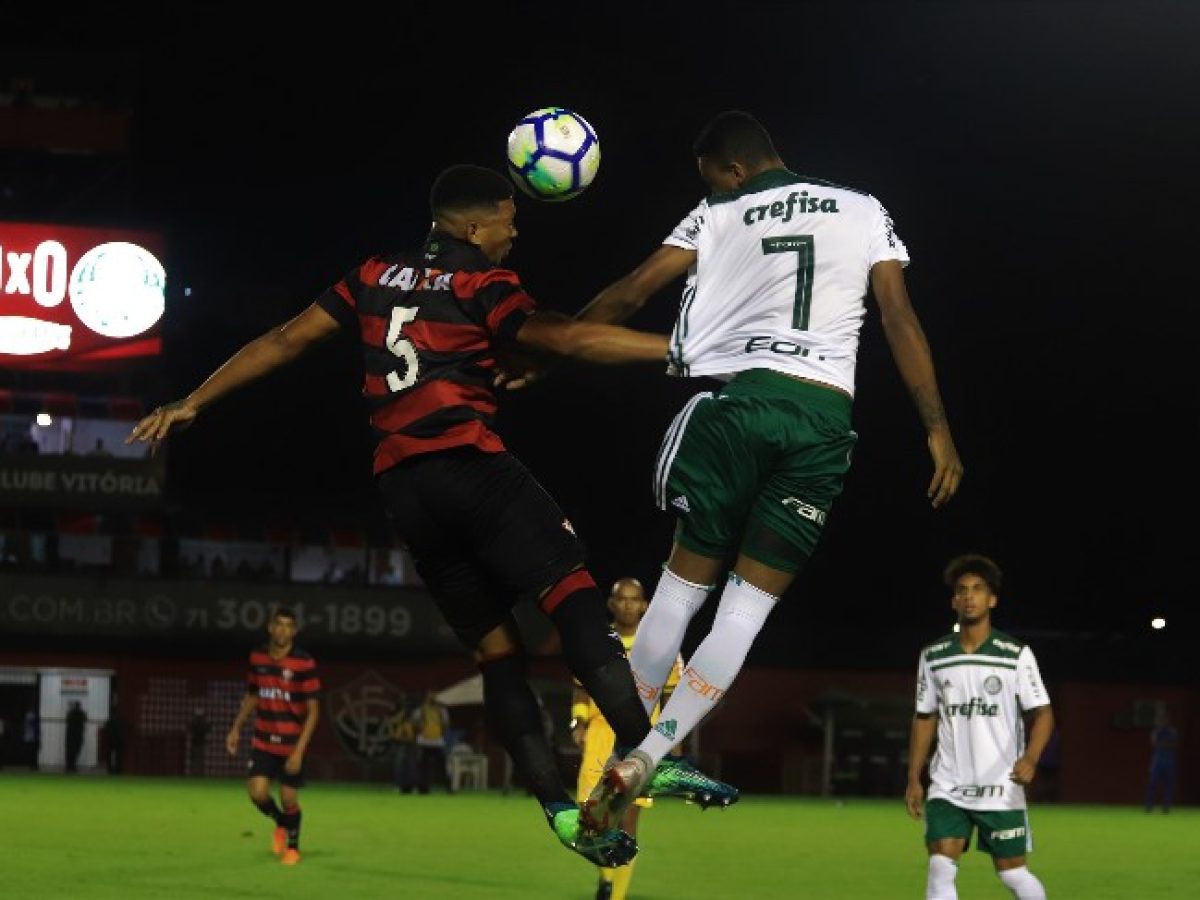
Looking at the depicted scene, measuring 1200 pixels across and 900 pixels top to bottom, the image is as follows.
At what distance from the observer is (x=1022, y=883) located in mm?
12367

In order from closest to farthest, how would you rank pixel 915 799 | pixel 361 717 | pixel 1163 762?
pixel 915 799, pixel 1163 762, pixel 361 717

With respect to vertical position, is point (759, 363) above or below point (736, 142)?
below

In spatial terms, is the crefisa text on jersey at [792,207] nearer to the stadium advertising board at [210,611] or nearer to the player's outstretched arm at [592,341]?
the player's outstretched arm at [592,341]

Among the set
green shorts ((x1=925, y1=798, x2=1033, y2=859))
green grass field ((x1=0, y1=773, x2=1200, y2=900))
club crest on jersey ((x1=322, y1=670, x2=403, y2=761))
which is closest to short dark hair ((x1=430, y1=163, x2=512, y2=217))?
green shorts ((x1=925, y1=798, x2=1033, y2=859))

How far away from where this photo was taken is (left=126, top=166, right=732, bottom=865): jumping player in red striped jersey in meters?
7.62

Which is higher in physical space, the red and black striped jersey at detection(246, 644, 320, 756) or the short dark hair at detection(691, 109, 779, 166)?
the short dark hair at detection(691, 109, 779, 166)

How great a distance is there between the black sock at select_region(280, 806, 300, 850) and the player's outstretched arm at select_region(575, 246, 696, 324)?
1241cm

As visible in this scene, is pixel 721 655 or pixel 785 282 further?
pixel 721 655

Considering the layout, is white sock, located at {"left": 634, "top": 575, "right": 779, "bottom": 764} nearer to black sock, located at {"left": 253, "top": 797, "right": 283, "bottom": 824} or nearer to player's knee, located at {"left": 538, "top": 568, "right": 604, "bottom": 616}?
player's knee, located at {"left": 538, "top": 568, "right": 604, "bottom": 616}

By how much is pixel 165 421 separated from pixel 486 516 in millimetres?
1418

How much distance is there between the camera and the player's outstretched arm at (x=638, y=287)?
739cm

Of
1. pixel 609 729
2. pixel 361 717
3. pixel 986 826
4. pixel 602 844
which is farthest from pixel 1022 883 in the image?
pixel 361 717

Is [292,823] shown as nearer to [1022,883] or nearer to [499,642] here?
[1022,883]

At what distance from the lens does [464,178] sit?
793 centimetres
